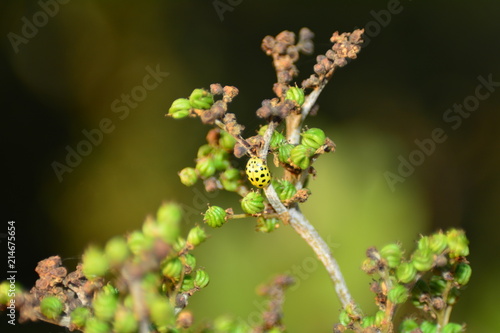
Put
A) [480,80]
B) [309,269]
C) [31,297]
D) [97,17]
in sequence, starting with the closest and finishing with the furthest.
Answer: [31,297]
[309,269]
[97,17]
[480,80]

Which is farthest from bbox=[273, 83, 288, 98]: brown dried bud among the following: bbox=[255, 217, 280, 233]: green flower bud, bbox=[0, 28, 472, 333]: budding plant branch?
bbox=[255, 217, 280, 233]: green flower bud

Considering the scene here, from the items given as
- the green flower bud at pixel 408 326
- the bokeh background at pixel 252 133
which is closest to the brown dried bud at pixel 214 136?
the green flower bud at pixel 408 326

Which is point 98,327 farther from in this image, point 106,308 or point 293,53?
point 293,53

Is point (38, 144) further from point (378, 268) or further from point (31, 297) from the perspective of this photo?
point (378, 268)

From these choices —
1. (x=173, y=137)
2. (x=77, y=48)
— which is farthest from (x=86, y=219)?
(x=77, y=48)

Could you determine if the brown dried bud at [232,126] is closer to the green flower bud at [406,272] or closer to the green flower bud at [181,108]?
the green flower bud at [181,108]

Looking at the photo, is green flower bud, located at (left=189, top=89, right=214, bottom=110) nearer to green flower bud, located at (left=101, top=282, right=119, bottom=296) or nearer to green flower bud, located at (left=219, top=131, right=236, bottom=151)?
green flower bud, located at (left=219, top=131, right=236, bottom=151)

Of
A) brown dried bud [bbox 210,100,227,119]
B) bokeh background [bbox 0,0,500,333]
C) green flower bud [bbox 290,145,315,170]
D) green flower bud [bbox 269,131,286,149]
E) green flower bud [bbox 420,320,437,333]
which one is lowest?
green flower bud [bbox 420,320,437,333]
